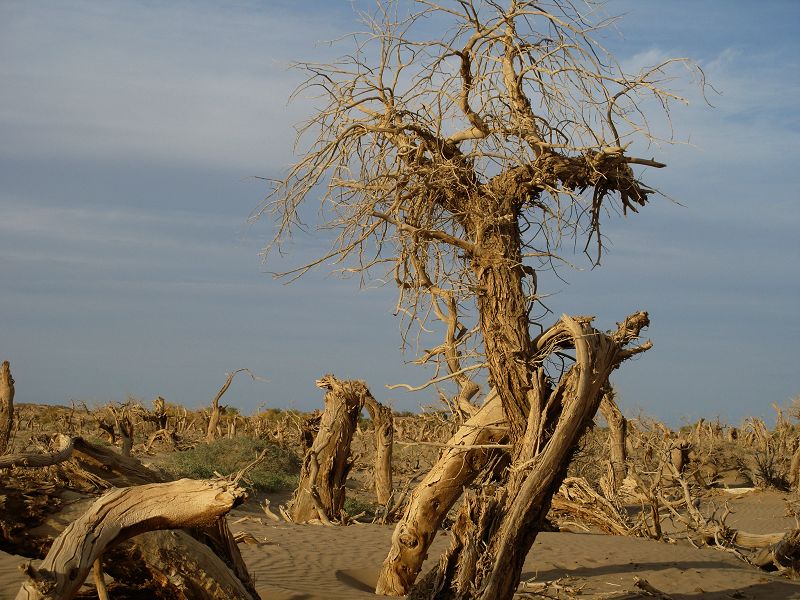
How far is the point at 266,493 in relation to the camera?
739 inches

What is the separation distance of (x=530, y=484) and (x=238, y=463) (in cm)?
1441

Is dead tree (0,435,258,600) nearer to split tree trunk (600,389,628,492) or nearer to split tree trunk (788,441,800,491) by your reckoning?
split tree trunk (600,389,628,492)

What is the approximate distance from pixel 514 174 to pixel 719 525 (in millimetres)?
6793

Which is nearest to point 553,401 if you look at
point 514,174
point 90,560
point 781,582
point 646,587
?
point 514,174

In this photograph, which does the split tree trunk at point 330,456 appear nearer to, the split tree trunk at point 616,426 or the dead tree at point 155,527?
the dead tree at point 155,527

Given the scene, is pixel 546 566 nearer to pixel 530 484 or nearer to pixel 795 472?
pixel 530 484

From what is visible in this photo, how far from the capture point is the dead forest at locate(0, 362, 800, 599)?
4.90 meters

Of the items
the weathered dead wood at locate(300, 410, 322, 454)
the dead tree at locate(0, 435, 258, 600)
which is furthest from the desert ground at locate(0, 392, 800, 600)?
the weathered dead wood at locate(300, 410, 322, 454)

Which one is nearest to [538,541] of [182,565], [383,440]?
[383,440]

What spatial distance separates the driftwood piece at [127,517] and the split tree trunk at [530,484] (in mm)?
2387

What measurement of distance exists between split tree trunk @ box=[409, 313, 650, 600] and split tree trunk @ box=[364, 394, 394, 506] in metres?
7.79

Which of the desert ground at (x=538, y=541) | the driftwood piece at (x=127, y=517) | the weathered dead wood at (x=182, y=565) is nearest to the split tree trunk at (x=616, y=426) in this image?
the desert ground at (x=538, y=541)

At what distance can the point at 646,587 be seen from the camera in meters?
8.49

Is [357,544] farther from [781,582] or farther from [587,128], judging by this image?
[587,128]
